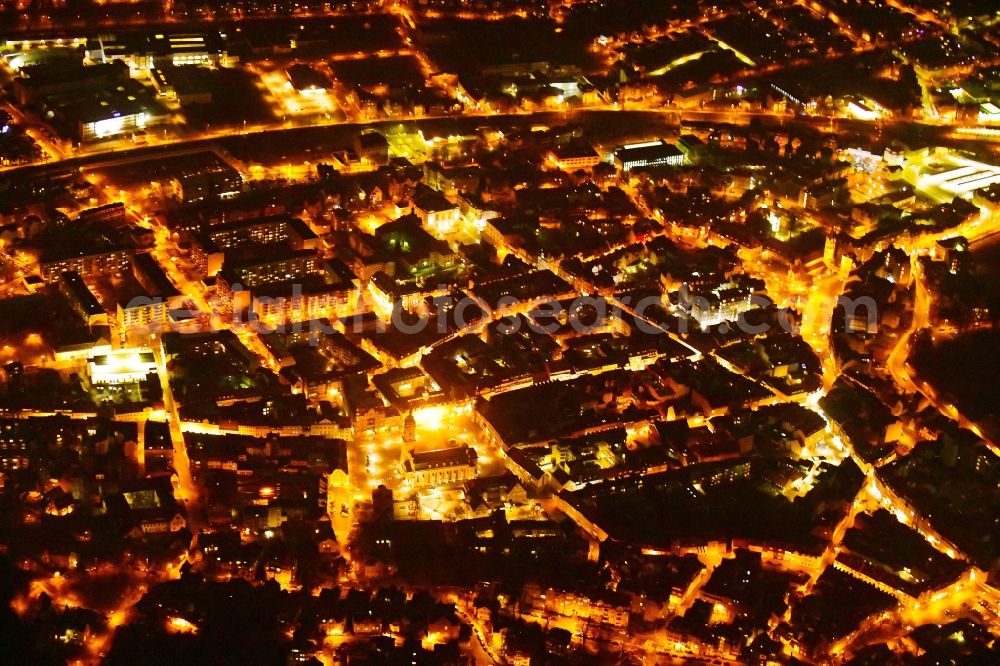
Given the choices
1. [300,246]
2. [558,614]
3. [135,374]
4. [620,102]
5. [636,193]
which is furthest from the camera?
[620,102]

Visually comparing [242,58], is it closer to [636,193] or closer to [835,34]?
[636,193]

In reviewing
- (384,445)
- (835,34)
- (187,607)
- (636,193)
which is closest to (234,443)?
(384,445)

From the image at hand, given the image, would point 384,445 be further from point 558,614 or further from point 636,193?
point 636,193

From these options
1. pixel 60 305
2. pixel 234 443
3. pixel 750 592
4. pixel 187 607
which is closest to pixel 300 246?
pixel 60 305

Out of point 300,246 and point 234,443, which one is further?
point 300,246

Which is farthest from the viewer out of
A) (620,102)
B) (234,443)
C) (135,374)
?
(620,102)

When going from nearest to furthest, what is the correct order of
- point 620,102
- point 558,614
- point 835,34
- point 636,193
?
point 558,614, point 636,193, point 620,102, point 835,34
